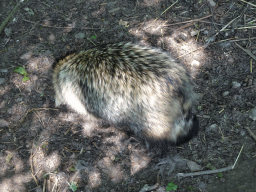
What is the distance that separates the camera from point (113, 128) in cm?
345

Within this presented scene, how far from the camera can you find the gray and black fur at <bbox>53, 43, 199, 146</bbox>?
8.43 ft

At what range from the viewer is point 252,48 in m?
3.51

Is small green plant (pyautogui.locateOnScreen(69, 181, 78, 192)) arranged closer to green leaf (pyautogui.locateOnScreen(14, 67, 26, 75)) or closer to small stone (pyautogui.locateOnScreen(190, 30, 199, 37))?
green leaf (pyautogui.locateOnScreen(14, 67, 26, 75))

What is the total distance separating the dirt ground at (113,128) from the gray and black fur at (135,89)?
533mm

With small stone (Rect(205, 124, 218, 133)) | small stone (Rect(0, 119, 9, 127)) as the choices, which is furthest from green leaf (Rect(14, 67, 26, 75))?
small stone (Rect(205, 124, 218, 133))

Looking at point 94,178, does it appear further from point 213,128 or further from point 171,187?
point 213,128

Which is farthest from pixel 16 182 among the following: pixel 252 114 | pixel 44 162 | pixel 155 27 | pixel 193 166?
pixel 252 114

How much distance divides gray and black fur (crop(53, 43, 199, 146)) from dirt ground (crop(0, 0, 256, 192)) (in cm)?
53

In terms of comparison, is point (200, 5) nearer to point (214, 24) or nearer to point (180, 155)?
point (214, 24)

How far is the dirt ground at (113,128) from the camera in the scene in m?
3.21

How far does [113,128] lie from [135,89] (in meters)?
1.17

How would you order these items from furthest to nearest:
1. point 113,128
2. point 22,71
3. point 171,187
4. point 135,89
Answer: point 22,71
point 113,128
point 171,187
point 135,89

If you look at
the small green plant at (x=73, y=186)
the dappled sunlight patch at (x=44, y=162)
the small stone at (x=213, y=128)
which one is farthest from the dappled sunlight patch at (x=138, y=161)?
the dappled sunlight patch at (x=44, y=162)

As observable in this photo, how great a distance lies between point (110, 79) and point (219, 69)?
2.13m
